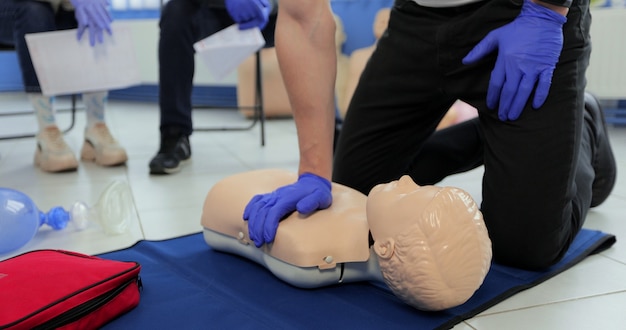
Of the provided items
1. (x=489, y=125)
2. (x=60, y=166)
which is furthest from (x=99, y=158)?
(x=489, y=125)

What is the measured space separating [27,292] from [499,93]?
868 mm

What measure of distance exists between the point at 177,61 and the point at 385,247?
5.02ft

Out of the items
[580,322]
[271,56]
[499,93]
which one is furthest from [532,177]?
[271,56]

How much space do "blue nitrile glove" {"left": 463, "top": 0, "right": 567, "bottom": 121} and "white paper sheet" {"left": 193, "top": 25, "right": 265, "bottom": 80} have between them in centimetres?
126

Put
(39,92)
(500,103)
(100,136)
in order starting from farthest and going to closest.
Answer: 1. (100,136)
2. (39,92)
3. (500,103)

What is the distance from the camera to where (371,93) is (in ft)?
4.45

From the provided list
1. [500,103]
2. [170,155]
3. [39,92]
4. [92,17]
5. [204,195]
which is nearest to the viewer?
[500,103]

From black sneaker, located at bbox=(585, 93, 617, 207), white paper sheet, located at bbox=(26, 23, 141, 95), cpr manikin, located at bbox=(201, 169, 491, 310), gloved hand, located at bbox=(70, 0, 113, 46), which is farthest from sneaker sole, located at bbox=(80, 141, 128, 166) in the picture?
black sneaker, located at bbox=(585, 93, 617, 207)

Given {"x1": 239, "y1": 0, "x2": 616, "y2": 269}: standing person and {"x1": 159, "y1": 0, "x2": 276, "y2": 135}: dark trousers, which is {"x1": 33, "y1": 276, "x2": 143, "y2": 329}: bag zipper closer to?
{"x1": 239, "y1": 0, "x2": 616, "y2": 269}: standing person

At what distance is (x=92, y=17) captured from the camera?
198 centimetres

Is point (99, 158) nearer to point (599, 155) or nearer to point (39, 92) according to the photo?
point (39, 92)

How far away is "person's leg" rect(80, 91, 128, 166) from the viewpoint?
2.25 metres

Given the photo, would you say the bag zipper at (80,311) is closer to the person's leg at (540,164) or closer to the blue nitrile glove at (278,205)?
the blue nitrile glove at (278,205)

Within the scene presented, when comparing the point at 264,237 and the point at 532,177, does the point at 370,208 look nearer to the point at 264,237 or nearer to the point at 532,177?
the point at 264,237
